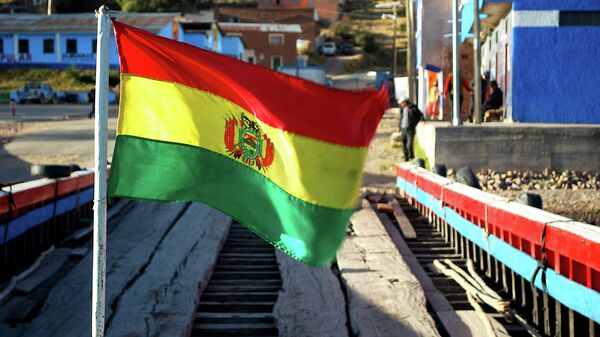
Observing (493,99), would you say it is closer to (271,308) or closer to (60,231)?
(60,231)

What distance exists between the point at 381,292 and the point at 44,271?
12.2ft

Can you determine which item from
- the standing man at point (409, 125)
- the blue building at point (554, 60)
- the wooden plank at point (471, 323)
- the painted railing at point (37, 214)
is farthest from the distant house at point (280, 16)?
the wooden plank at point (471, 323)

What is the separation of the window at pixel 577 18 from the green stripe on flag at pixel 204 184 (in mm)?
19570

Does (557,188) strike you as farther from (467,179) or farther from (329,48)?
(329,48)

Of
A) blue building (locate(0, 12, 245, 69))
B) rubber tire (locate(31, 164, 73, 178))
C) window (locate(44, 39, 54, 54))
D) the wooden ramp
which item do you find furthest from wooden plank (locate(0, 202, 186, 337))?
window (locate(44, 39, 54, 54))

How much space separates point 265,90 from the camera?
192 inches

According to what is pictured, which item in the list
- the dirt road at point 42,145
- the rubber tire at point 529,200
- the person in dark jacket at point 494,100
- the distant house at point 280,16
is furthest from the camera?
the distant house at point 280,16

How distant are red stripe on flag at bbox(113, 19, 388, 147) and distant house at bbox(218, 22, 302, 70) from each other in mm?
76178

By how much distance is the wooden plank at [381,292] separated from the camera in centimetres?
720

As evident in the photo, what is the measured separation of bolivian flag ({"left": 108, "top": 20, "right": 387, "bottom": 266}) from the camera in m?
4.79

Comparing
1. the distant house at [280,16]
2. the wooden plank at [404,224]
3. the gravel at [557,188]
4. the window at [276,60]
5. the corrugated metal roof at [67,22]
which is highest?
the distant house at [280,16]

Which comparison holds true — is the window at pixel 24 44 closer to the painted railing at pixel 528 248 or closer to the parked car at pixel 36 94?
the parked car at pixel 36 94

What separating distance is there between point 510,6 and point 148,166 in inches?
798

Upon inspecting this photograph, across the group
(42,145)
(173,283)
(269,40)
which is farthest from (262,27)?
(173,283)
